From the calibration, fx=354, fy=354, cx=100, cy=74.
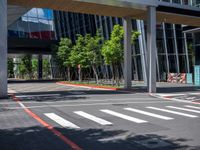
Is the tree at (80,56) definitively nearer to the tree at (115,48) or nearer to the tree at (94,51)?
the tree at (94,51)

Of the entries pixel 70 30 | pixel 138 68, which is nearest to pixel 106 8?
pixel 138 68

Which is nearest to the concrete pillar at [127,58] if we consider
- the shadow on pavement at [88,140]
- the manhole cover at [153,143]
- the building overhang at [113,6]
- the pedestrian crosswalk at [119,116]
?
the building overhang at [113,6]

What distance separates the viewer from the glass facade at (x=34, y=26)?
7044cm

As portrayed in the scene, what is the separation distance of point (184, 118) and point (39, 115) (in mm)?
5967

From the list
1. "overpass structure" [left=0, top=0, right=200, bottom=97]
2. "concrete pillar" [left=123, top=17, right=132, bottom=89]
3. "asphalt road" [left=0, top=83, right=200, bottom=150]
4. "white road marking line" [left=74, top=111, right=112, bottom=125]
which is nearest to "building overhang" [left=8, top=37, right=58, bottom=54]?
"concrete pillar" [left=123, top=17, right=132, bottom=89]

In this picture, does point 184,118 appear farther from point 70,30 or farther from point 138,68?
point 70,30

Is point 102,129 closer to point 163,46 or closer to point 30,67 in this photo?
point 163,46

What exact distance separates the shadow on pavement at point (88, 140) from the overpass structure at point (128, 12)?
13.2 metres

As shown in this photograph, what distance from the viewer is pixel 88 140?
32.0 feet

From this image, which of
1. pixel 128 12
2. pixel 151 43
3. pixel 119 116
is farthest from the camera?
pixel 128 12

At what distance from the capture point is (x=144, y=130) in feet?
36.7

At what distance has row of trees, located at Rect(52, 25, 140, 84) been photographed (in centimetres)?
3672

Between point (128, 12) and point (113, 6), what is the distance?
117 inches

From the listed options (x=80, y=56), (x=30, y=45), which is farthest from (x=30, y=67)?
(x=80, y=56)
